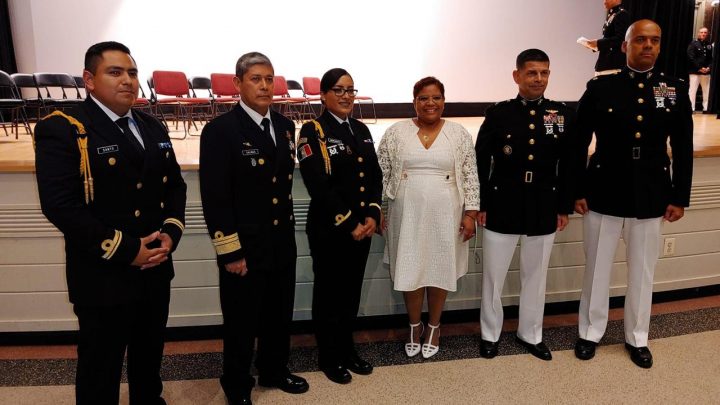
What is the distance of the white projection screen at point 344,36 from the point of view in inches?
328

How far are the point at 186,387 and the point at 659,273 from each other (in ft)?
10.4

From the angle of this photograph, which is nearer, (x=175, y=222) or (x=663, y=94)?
Result: (x=175, y=222)

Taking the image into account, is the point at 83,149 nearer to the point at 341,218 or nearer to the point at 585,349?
the point at 341,218

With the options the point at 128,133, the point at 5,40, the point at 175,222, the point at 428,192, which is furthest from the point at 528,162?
the point at 5,40

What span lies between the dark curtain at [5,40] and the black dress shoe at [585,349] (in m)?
9.42

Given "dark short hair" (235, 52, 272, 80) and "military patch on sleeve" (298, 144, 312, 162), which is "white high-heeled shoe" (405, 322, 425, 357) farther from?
"dark short hair" (235, 52, 272, 80)

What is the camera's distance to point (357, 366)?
2500 mm

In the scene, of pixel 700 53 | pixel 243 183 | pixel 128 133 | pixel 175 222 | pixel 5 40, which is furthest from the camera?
pixel 700 53

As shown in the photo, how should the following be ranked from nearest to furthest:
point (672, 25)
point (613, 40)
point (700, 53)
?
point (613, 40), point (700, 53), point (672, 25)

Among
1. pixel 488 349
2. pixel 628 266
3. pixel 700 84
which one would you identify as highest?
pixel 700 84

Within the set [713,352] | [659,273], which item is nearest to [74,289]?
[713,352]

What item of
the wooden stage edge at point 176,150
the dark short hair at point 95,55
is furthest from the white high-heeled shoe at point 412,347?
the dark short hair at point 95,55

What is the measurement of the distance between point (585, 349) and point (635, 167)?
101cm

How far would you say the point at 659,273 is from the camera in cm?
344
